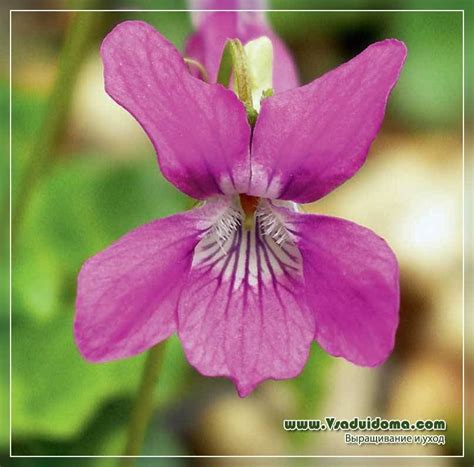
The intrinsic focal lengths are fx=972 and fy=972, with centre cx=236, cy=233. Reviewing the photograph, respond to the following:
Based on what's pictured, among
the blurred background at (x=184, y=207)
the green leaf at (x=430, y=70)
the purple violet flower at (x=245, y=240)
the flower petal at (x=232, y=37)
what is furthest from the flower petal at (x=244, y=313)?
the green leaf at (x=430, y=70)

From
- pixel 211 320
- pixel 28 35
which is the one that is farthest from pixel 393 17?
pixel 211 320

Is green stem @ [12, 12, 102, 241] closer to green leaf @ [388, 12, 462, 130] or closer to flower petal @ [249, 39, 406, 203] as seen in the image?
green leaf @ [388, 12, 462, 130]

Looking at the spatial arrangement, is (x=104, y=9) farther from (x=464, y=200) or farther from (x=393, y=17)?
(x=464, y=200)

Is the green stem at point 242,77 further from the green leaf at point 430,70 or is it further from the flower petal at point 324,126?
the green leaf at point 430,70

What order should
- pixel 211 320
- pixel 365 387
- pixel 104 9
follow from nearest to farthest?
pixel 211 320
pixel 104 9
pixel 365 387

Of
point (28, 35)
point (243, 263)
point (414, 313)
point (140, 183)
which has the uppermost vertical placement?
point (28, 35)

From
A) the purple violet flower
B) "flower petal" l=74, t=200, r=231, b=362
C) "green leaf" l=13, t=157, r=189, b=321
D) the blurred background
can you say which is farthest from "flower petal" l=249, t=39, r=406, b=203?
"green leaf" l=13, t=157, r=189, b=321
